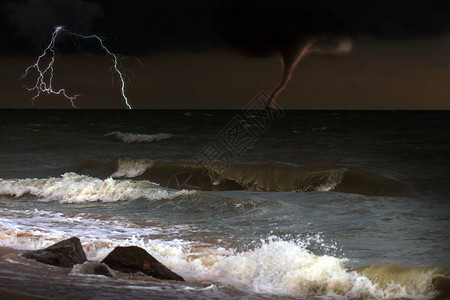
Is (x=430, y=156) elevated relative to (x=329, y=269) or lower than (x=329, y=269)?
elevated

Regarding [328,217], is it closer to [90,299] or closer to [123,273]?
[123,273]

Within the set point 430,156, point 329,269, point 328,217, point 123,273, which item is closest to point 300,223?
point 328,217

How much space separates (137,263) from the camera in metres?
7.51

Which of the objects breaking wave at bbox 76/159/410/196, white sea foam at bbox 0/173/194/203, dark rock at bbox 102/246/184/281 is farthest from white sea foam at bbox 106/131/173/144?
dark rock at bbox 102/246/184/281

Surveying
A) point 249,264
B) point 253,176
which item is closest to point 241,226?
point 249,264

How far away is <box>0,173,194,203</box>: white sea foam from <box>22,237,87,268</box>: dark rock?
6909 millimetres

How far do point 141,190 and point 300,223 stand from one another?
5.34 meters

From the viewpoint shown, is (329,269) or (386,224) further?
(386,224)

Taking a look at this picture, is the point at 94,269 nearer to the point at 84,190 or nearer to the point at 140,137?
the point at 84,190

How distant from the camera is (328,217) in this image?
12297 millimetres

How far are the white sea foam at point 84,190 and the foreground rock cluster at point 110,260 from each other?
275 inches

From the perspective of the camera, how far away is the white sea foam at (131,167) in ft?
79.5

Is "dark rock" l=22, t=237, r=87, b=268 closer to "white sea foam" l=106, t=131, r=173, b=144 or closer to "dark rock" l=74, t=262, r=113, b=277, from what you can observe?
"dark rock" l=74, t=262, r=113, b=277

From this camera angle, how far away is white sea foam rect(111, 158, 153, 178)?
24234 millimetres
